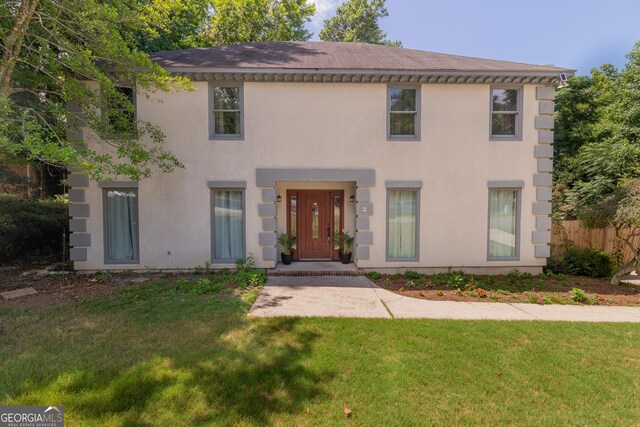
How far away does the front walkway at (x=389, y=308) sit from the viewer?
595cm

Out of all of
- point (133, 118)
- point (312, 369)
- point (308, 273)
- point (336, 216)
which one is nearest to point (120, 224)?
point (133, 118)

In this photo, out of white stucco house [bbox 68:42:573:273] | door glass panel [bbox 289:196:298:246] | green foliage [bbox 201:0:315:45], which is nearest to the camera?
white stucco house [bbox 68:42:573:273]

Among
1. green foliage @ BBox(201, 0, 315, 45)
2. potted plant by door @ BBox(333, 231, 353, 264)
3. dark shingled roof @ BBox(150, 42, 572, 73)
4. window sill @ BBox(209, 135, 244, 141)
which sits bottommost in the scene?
potted plant by door @ BBox(333, 231, 353, 264)

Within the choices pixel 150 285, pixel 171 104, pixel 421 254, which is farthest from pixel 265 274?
pixel 171 104

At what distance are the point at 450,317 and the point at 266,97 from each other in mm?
7086

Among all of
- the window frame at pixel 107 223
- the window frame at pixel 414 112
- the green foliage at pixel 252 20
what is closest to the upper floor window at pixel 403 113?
the window frame at pixel 414 112

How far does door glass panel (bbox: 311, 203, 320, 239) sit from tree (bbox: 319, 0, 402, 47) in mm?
24057

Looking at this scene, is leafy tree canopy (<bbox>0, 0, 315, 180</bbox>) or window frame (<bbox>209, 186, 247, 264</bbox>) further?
window frame (<bbox>209, 186, 247, 264</bbox>)

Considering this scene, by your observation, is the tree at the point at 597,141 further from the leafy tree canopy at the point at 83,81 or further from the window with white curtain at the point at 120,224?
the window with white curtain at the point at 120,224

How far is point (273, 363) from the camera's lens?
409 cm

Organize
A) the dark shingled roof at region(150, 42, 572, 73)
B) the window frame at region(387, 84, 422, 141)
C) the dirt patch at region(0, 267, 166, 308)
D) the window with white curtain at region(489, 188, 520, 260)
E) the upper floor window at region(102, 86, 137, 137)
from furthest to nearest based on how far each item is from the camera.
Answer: the window with white curtain at region(489, 188, 520, 260), the window frame at region(387, 84, 422, 141), the dark shingled roof at region(150, 42, 572, 73), the upper floor window at region(102, 86, 137, 137), the dirt patch at region(0, 267, 166, 308)

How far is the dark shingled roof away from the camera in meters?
8.38

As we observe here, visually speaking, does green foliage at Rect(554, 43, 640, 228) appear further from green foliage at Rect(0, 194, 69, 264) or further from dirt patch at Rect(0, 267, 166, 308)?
green foliage at Rect(0, 194, 69, 264)

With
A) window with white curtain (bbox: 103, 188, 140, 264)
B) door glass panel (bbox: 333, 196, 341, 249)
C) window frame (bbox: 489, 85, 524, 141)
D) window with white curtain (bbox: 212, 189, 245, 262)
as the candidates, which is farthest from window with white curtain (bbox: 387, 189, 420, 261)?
window with white curtain (bbox: 103, 188, 140, 264)
